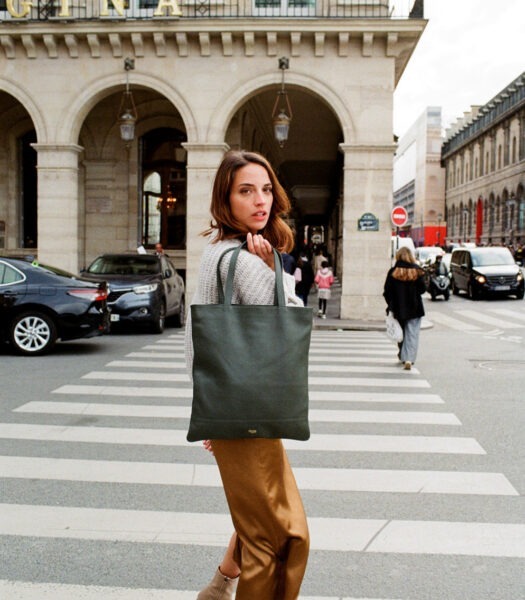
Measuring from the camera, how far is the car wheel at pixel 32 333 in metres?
12.2

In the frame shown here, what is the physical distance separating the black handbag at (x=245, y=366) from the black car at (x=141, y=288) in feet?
42.3

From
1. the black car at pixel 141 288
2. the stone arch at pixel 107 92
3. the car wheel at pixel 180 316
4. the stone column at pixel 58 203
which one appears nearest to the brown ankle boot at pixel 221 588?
the black car at pixel 141 288

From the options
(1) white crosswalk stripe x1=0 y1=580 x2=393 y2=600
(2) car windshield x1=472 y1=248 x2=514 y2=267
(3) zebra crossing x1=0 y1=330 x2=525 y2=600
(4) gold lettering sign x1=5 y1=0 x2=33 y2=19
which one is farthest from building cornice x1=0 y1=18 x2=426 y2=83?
(1) white crosswalk stripe x1=0 y1=580 x2=393 y2=600

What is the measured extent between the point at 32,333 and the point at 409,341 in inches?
235

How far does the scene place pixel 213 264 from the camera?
2768 mm

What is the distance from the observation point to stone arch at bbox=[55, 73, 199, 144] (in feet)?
64.3

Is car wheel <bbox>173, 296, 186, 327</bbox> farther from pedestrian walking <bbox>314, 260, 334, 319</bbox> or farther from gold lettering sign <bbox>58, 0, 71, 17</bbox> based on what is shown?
gold lettering sign <bbox>58, 0, 71, 17</bbox>

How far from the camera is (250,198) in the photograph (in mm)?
2922

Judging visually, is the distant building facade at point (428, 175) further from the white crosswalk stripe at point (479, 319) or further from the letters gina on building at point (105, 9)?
the letters gina on building at point (105, 9)

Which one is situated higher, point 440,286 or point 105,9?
point 105,9

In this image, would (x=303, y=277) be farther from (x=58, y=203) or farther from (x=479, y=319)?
(x=58, y=203)

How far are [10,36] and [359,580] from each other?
62.7 ft

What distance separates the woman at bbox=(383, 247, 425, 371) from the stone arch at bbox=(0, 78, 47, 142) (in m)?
12.2

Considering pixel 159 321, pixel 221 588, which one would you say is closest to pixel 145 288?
pixel 159 321
